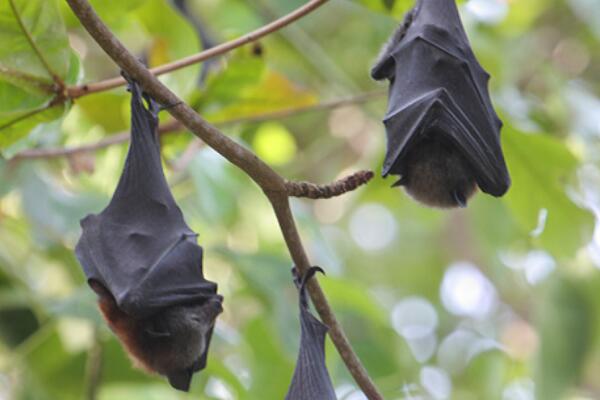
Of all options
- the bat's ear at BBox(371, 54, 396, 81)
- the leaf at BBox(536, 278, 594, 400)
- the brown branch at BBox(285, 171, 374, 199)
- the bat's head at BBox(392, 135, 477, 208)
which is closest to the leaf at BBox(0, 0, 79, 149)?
the brown branch at BBox(285, 171, 374, 199)

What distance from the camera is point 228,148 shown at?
2.98 m

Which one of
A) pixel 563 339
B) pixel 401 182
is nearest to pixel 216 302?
pixel 401 182

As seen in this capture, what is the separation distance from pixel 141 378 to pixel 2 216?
1.48m

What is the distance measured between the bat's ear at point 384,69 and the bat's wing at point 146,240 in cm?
85

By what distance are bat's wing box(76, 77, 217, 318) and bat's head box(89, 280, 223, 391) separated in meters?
0.05

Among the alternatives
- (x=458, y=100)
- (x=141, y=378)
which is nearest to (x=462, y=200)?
(x=458, y=100)

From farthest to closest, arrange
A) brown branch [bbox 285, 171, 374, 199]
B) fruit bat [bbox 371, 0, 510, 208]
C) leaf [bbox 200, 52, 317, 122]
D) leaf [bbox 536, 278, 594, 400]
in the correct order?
leaf [bbox 536, 278, 594, 400] < leaf [bbox 200, 52, 317, 122] < fruit bat [bbox 371, 0, 510, 208] < brown branch [bbox 285, 171, 374, 199]

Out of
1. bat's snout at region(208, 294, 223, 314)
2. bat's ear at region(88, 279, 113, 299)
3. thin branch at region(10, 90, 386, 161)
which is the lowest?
bat's snout at region(208, 294, 223, 314)

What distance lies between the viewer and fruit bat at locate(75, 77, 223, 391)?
3.32 metres

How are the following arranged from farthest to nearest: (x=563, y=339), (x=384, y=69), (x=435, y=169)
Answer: (x=563, y=339) < (x=384, y=69) < (x=435, y=169)

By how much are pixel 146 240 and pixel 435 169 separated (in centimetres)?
98

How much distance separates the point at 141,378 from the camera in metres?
5.75

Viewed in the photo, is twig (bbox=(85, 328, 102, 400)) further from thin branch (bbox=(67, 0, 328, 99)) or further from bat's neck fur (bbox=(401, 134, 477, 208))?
bat's neck fur (bbox=(401, 134, 477, 208))

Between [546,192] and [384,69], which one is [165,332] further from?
[546,192]
